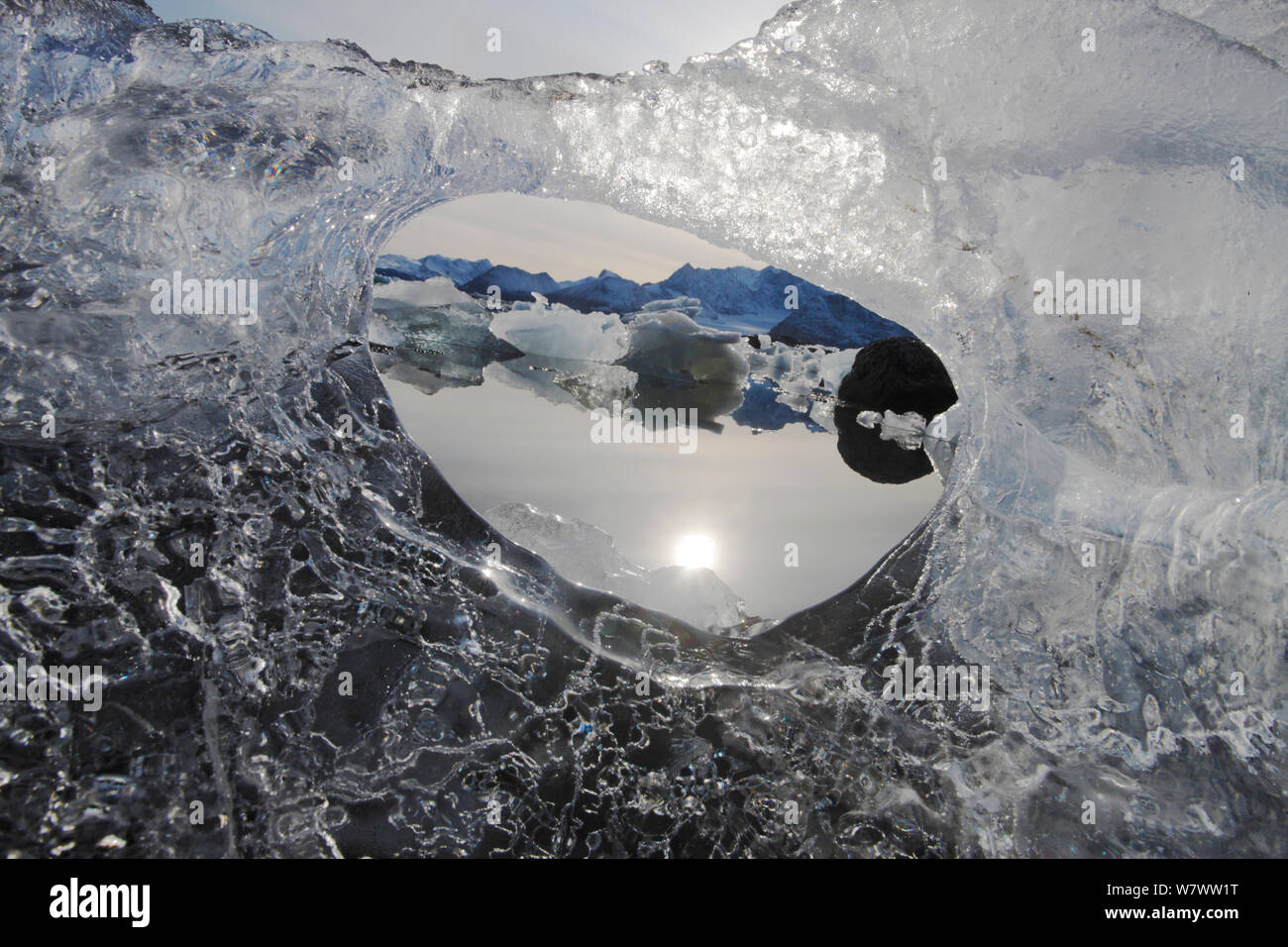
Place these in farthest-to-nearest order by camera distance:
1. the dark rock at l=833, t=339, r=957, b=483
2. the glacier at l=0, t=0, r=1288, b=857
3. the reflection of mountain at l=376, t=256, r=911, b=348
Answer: the reflection of mountain at l=376, t=256, r=911, b=348
the dark rock at l=833, t=339, r=957, b=483
the glacier at l=0, t=0, r=1288, b=857

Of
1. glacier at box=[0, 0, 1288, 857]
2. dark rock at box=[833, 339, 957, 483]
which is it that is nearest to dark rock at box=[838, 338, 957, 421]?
dark rock at box=[833, 339, 957, 483]

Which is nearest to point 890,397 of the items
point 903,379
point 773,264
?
point 903,379

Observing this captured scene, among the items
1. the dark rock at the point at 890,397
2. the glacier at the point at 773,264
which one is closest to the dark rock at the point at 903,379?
the dark rock at the point at 890,397

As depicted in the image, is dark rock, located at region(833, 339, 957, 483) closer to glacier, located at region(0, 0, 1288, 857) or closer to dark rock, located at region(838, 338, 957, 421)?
dark rock, located at region(838, 338, 957, 421)

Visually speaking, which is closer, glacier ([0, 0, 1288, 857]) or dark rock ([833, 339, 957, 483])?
glacier ([0, 0, 1288, 857])

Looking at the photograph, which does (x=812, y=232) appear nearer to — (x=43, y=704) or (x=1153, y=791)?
(x=1153, y=791)

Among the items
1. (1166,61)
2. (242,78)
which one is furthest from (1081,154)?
(242,78)
